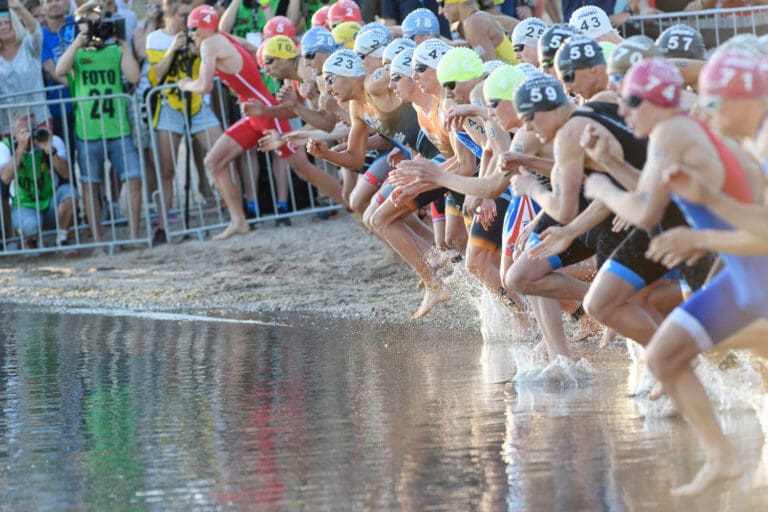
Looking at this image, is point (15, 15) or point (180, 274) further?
point (15, 15)

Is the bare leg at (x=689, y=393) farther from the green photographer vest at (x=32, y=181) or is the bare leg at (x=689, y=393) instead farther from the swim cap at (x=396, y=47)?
the green photographer vest at (x=32, y=181)

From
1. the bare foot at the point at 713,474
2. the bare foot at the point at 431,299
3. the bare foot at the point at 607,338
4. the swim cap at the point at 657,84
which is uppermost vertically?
the swim cap at the point at 657,84

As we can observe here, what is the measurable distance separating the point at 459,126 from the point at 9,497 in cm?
400

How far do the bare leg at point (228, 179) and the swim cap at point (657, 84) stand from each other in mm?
8753

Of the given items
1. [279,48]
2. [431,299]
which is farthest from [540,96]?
[279,48]

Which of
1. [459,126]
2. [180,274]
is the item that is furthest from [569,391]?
[180,274]

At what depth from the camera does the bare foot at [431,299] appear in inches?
427

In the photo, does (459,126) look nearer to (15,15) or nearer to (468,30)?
(468,30)

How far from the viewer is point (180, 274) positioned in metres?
14.1

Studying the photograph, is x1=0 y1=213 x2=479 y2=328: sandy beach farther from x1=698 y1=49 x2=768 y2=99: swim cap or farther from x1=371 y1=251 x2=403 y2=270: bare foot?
x1=698 y1=49 x2=768 y2=99: swim cap

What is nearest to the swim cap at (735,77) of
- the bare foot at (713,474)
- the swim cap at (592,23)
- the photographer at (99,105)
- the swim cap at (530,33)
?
the bare foot at (713,474)

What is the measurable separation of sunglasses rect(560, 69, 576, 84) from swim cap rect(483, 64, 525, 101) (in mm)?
552

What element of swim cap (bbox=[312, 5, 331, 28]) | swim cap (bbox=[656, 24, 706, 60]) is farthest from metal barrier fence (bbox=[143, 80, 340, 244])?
swim cap (bbox=[656, 24, 706, 60])

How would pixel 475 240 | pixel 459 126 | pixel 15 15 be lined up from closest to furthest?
1. pixel 459 126
2. pixel 475 240
3. pixel 15 15
